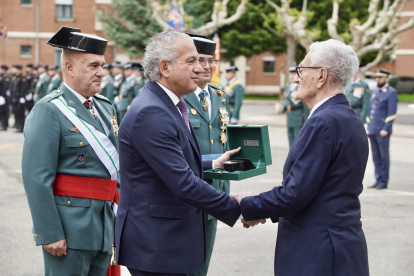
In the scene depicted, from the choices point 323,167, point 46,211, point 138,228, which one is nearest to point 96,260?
point 46,211

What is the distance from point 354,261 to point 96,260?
1615 millimetres

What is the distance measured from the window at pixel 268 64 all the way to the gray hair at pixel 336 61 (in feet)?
163

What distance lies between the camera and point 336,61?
8.90 ft

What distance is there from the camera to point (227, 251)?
222 inches

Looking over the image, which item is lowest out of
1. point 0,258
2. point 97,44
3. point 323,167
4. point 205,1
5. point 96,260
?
point 0,258

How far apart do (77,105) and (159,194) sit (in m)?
0.90

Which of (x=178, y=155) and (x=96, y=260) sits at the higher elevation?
(x=178, y=155)

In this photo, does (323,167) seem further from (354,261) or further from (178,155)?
(178,155)

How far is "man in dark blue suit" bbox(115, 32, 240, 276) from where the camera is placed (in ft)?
8.54

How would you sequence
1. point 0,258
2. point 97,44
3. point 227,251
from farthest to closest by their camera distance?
point 227,251 → point 0,258 → point 97,44

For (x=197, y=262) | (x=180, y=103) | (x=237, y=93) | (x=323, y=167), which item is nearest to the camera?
(x=323, y=167)

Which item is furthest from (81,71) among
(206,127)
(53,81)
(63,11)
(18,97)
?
(63,11)

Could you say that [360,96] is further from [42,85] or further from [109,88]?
[42,85]

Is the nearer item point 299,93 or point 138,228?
point 138,228
